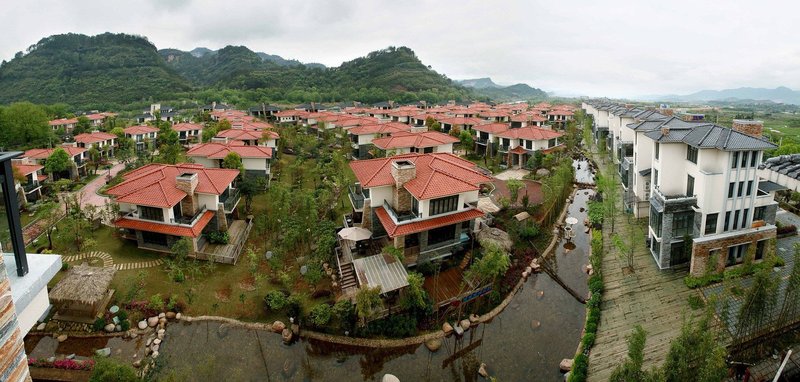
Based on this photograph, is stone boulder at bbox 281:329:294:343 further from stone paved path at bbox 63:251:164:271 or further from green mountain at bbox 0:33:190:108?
green mountain at bbox 0:33:190:108

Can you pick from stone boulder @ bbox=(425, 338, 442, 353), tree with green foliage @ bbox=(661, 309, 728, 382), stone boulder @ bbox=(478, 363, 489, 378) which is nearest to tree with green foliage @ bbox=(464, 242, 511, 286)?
stone boulder @ bbox=(425, 338, 442, 353)

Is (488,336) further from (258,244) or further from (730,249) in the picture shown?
→ (258,244)

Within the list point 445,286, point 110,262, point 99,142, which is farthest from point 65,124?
point 445,286

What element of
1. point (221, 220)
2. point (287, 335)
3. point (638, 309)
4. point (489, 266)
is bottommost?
point (287, 335)

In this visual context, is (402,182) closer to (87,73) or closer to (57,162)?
(57,162)

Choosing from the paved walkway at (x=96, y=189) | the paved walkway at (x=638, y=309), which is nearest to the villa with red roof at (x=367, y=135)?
the paved walkway at (x=96, y=189)

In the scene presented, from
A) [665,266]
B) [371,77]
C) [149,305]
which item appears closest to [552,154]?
[665,266]
